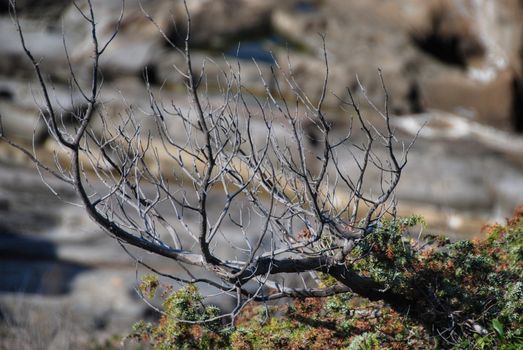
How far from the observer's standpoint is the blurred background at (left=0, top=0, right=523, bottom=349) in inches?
685

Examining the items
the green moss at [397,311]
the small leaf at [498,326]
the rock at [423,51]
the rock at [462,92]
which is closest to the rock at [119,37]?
the rock at [423,51]

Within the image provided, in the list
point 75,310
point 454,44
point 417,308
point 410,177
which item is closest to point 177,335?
point 417,308

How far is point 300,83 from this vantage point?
2186 centimetres

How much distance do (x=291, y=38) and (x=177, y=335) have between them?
16853 mm

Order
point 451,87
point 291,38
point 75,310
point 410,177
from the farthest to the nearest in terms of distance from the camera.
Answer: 1. point 291,38
2. point 451,87
3. point 410,177
4. point 75,310

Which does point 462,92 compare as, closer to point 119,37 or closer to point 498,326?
point 119,37

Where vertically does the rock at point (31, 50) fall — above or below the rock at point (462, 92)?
above

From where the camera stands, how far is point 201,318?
24.6 feet

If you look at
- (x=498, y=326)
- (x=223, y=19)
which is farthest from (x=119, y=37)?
(x=498, y=326)

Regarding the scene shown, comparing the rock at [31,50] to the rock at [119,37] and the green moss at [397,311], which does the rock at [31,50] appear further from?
the green moss at [397,311]

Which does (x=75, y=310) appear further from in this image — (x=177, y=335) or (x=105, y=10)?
(x=105, y=10)

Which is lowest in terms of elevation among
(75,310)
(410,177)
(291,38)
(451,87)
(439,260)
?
(439,260)

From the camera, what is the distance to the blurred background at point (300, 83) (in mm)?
17406

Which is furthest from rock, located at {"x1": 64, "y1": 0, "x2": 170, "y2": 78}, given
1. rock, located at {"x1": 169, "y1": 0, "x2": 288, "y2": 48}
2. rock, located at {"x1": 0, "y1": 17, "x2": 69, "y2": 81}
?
rock, located at {"x1": 169, "y1": 0, "x2": 288, "y2": 48}
